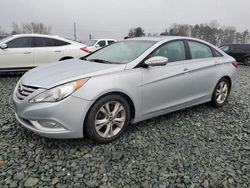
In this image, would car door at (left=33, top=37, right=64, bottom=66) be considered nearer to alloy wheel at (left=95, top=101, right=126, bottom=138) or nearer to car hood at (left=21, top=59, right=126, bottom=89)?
car hood at (left=21, top=59, right=126, bottom=89)

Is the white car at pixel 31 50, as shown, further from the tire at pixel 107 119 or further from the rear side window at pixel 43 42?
the tire at pixel 107 119

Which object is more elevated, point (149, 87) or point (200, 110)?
point (149, 87)

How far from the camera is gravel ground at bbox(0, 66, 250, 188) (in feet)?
7.72

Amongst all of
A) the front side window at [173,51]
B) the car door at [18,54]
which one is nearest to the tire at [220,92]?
the front side window at [173,51]

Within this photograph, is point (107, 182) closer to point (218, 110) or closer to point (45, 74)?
point (45, 74)

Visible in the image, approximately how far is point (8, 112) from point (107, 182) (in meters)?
2.56

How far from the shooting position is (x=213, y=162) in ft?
8.87

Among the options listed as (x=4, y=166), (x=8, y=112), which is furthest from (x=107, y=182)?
(x=8, y=112)

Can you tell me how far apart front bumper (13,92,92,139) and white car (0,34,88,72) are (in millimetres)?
4595

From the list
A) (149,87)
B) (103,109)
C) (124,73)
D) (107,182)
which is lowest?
(107,182)

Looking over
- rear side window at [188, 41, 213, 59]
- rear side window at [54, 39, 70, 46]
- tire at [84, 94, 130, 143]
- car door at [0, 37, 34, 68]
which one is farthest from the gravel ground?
rear side window at [54, 39, 70, 46]

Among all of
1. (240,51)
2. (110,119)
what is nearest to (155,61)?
(110,119)

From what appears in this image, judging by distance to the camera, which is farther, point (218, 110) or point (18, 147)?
point (218, 110)

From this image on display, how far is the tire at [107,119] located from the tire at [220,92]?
2147 mm
